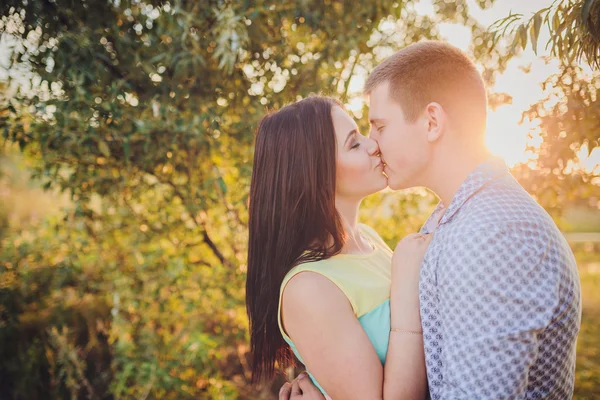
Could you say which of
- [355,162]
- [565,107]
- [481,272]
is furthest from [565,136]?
[481,272]

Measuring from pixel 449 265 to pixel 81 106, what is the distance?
2.71 m

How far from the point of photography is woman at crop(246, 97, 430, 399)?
1.62 meters

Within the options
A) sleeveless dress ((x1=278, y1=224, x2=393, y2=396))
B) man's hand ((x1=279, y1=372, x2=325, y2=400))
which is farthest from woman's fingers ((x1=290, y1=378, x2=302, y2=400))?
sleeveless dress ((x1=278, y1=224, x2=393, y2=396))

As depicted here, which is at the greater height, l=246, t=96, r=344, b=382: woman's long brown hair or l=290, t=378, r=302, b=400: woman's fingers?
l=246, t=96, r=344, b=382: woman's long brown hair

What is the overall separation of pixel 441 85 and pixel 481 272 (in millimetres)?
923

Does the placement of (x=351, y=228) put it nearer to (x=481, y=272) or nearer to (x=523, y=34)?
(x=481, y=272)

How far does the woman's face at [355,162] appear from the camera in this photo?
83.2 inches

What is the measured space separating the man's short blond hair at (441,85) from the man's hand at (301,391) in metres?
1.29

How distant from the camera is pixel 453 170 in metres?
1.84

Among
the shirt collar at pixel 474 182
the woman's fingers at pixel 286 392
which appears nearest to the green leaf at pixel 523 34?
the shirt collar at pixel 474 182

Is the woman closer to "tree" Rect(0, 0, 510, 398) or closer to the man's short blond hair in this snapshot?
the man's short blond hair

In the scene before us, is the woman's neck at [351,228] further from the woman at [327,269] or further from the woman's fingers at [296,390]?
the woman's fingers at [296,390]

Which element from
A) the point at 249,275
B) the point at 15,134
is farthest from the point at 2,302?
the point at 249,275

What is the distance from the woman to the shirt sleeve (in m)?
0.30
